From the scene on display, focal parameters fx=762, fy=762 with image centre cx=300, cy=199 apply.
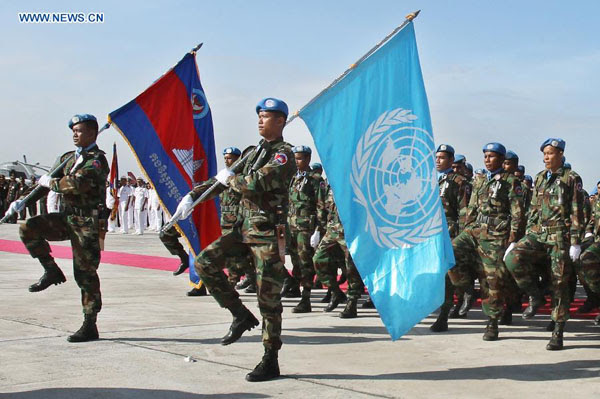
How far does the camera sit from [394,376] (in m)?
5.70

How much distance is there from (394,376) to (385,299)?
0.57 m

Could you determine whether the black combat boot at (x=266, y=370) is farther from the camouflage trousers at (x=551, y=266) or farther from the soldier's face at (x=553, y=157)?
the soldier's face at (x=553, y=157)

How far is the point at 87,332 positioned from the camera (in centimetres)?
687

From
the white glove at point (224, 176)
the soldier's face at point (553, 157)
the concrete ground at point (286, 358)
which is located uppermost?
the soldier's face at point (553, 157)

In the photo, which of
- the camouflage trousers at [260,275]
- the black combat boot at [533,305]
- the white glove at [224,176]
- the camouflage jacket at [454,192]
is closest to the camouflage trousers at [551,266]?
the black combat boot at [533,305]

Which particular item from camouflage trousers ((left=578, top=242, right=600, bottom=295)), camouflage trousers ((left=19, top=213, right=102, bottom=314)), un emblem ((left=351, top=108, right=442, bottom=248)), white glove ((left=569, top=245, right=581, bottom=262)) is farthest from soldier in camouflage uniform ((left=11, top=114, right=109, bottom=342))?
camouflage trousers ((left=578, top=242, right=600, bottom=295))

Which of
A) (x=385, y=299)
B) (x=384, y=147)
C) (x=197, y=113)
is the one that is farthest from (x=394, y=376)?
(x=197, y=113)

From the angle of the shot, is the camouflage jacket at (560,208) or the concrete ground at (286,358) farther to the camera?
the camouflage jacket at (560,208)

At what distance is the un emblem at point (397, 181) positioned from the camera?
582 cm

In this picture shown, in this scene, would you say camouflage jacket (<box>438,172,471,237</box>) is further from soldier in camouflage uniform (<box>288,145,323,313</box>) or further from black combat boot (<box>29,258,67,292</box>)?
black combat boot (<box>29,258,67,292</box>)

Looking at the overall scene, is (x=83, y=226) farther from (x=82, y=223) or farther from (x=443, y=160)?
(x=443, y=160)

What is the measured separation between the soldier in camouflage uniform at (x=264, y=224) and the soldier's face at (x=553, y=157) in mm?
2866

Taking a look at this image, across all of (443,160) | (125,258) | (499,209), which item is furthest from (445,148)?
(125,258)

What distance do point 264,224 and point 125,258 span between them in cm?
1223
